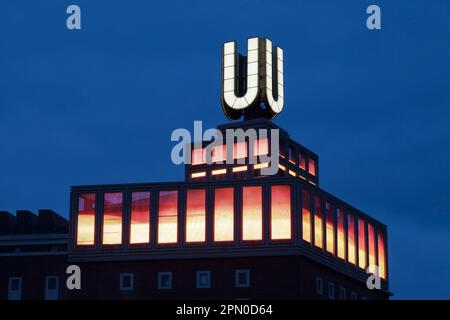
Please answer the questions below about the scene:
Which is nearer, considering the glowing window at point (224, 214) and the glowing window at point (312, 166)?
the glowing window at point (224, 214)

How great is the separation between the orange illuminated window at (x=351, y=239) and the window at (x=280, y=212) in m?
13.7

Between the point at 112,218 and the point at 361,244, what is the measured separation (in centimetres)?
3132

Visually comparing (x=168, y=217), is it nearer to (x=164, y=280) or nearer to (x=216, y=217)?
(x=216, y=217)

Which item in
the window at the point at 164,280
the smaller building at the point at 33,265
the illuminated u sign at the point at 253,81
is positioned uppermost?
the illuminated u sign at the point at 253,81

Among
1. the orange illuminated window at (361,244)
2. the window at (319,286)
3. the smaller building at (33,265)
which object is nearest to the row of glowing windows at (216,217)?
the window at (319,286)

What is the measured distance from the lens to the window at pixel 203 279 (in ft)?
350

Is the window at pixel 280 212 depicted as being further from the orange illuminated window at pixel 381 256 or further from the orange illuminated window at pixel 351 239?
the orange illuminated window at pixel 381 256

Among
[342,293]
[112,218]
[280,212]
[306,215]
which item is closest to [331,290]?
[342,293]

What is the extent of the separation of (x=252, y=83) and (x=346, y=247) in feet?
92.1
